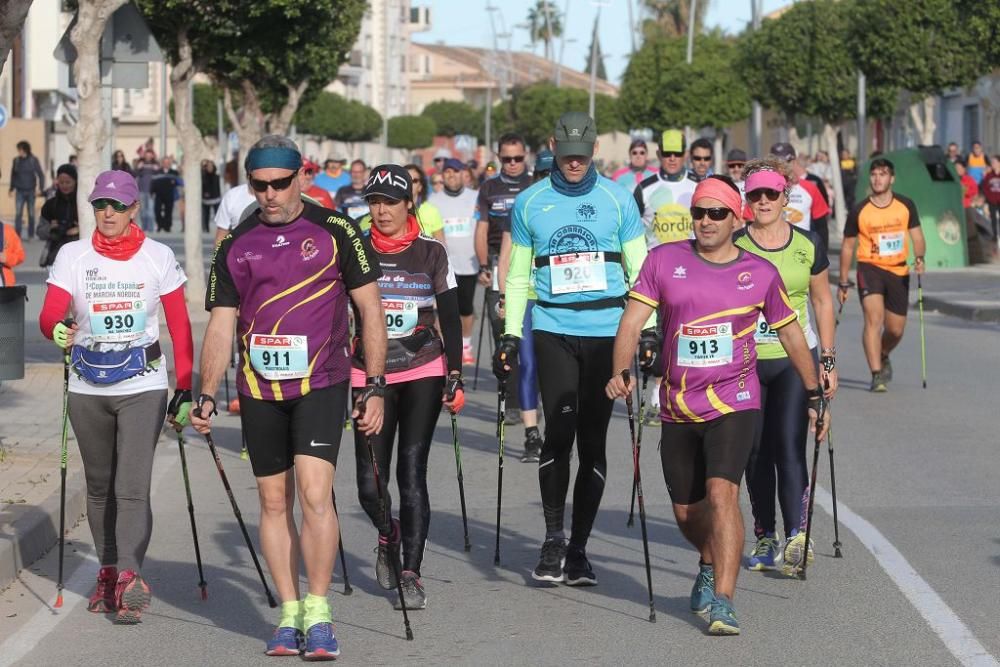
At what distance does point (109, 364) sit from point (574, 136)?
7.36 feet

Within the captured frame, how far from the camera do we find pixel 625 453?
12.6 m

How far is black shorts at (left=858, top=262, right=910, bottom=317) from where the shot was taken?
625 inches

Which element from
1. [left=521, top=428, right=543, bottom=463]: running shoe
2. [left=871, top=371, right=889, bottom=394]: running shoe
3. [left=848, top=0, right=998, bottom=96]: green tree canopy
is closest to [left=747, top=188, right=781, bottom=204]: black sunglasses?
[left=521, top=428, right=543, bottom=463]: running shoe

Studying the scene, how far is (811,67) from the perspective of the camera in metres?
49.3

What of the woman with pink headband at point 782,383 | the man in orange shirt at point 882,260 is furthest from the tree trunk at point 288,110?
the woman with pink headband at point 782,383

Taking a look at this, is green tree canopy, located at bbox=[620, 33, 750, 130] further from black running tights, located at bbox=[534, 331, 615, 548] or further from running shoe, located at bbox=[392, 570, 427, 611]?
running shoe, located at bbox=[392, 570, 427, 611]

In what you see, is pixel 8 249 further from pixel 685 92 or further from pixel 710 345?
pixel 685 92

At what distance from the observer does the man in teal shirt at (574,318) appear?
328 inches

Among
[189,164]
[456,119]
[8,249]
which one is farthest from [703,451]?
[456,119]

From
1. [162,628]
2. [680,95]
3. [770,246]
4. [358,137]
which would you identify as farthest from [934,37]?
[358,137]

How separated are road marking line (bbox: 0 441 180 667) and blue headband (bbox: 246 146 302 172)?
2.03m

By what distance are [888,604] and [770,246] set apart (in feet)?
6.29

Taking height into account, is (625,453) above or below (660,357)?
below

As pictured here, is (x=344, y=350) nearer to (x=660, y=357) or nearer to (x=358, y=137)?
(x=660, y=357)
